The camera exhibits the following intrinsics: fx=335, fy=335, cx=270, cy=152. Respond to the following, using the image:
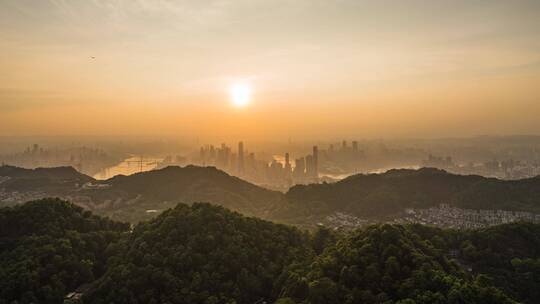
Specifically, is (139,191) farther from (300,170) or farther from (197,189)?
(300,170)

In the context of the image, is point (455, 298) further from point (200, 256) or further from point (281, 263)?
point (200, 256)

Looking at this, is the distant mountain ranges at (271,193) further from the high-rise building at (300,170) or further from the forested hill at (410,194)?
the high-rise building at (300,170)

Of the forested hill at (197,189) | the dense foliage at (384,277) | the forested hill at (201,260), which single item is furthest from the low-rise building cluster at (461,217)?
the dense foliage at (384,277)

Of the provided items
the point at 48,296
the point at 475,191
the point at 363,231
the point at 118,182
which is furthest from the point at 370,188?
the point at 48,296

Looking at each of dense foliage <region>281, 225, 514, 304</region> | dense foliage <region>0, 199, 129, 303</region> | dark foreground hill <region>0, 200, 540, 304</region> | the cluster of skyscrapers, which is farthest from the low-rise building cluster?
the cluster of skyscrapers

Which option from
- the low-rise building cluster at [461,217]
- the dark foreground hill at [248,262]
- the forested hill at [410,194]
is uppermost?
the dark foreground hill at [248,262]

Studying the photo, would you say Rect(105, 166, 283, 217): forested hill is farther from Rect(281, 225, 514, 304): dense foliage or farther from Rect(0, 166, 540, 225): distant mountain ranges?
Rect(281, 225, 514, 304): dense foliage
